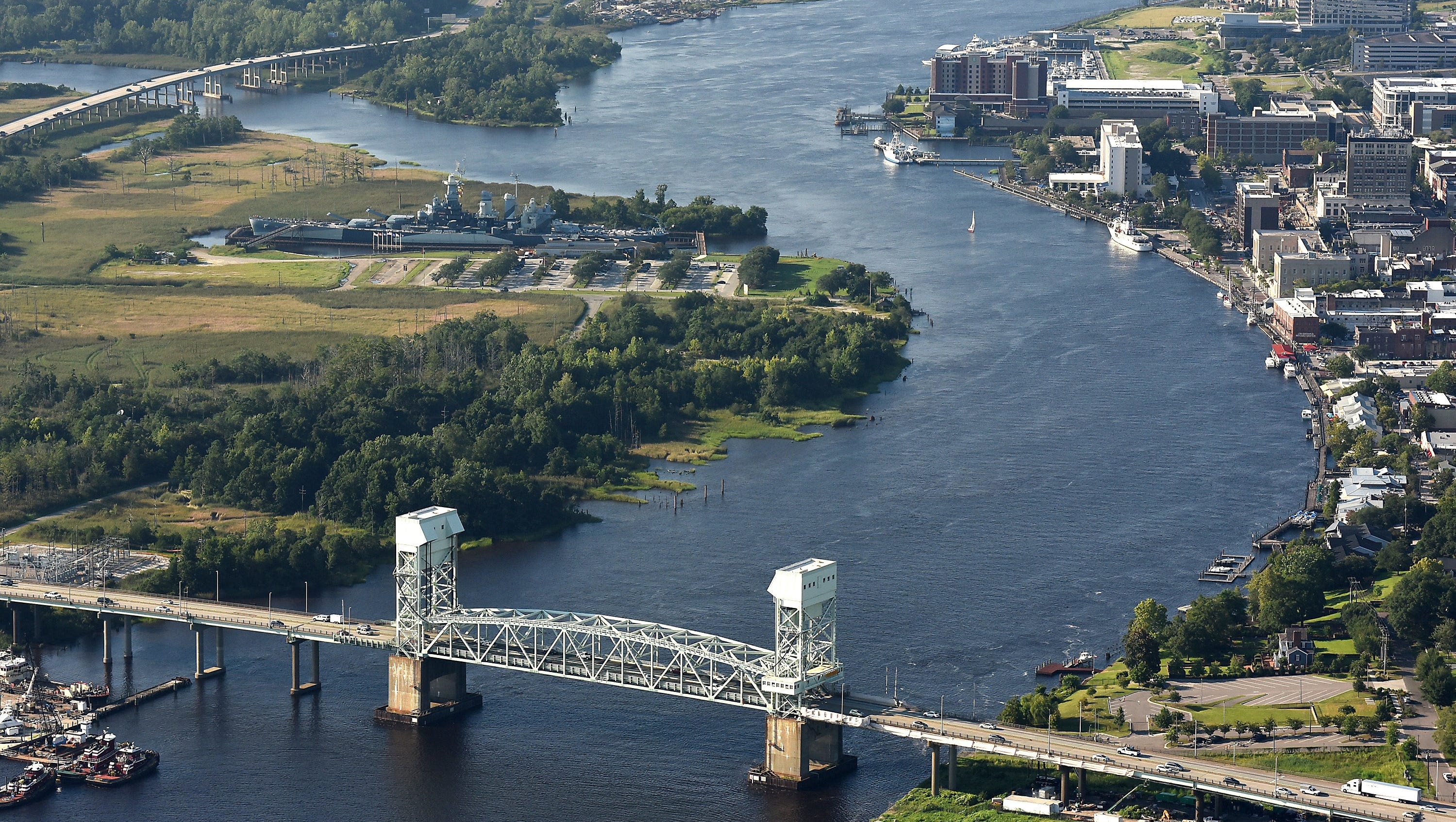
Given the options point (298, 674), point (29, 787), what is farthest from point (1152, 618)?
point (29, 787)

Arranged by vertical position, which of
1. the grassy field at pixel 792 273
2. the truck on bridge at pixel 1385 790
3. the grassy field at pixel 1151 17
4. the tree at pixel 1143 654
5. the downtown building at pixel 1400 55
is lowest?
the truck on bridge at pixel 1385 790

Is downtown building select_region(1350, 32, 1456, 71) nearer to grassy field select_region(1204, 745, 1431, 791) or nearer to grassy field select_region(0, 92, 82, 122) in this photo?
grassy field select_region(0, 92, 82, 122)

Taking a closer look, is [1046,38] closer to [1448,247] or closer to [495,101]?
[495,101]

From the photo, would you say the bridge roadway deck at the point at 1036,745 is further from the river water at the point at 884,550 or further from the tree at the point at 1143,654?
the tree at the point at 1143,654

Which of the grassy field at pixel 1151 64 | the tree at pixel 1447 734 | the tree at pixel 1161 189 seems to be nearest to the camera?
the tree at pixel 1447 734

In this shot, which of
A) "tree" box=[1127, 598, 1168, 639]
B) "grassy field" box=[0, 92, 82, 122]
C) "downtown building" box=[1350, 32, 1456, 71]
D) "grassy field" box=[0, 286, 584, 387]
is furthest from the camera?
"downtown building" box=[1350, 32, 1456, 71]

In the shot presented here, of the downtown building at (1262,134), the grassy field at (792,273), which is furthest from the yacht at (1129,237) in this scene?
the downtown building at (1262,134)

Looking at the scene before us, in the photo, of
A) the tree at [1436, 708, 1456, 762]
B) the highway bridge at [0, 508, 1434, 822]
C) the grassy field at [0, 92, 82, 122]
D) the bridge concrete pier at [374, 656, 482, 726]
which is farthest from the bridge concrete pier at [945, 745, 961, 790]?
the grassy field at [0, 92, 82, 122]

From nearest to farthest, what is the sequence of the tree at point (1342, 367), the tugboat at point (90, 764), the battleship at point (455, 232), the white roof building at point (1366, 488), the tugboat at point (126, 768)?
the tugboat at point (126, 768)
the tugboat at point (90, 764)
the white roof building at point (1366, 488)
the tree at point (1342, 367)
the battleship at point (455, 232)
